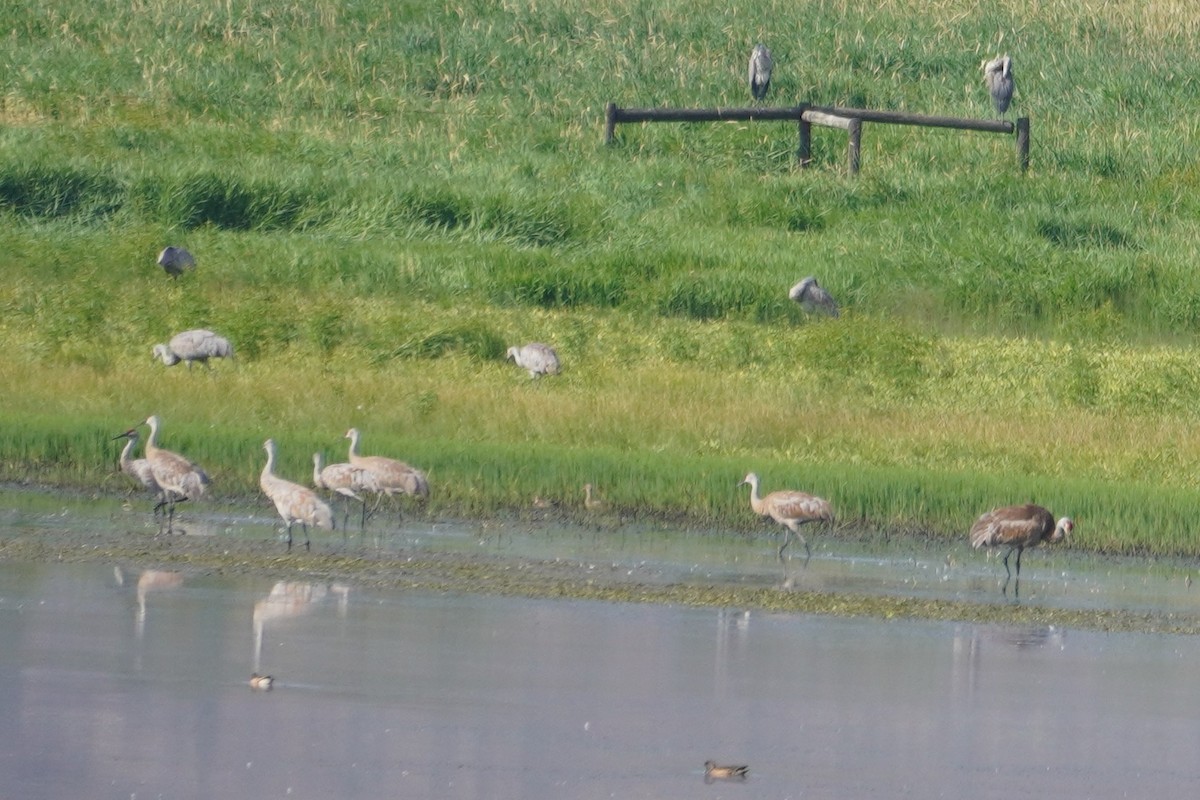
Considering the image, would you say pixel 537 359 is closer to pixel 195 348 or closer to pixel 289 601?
pixel 195 348

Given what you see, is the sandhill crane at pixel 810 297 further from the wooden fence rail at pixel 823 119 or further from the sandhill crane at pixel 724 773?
the sandhill crane at pixel 724 773

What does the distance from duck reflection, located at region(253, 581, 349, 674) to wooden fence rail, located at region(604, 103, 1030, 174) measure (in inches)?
598

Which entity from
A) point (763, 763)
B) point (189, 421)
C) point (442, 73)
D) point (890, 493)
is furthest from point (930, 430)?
point (442, 73)

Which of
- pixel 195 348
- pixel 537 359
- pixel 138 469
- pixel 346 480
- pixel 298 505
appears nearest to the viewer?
pixel 298 505

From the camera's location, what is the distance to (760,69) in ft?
92.0

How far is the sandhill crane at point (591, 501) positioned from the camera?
14688 millimetres

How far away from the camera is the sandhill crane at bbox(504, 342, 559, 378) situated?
18.4 meters

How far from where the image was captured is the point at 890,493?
1487 centimetres

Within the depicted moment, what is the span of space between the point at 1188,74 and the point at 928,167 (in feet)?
18.9

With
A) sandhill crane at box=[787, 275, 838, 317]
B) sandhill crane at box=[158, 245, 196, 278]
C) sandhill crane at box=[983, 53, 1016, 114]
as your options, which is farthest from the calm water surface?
sandhill crane at box=[983, 53, 1016, 114]

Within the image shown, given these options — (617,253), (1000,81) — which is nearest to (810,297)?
(617,253)

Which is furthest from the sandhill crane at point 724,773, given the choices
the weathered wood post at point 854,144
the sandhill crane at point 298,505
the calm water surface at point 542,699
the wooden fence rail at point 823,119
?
the weathered wood post at point 854,144

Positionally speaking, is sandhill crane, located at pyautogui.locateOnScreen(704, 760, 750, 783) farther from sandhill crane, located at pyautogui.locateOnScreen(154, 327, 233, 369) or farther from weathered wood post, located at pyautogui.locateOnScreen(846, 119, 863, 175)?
weathered wood post, located at pyautogui.locateOnScreen(846, 119, 863, 175)

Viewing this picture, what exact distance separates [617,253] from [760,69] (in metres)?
5.82
